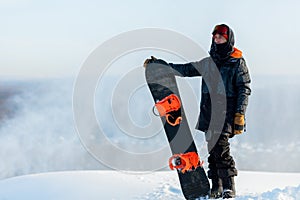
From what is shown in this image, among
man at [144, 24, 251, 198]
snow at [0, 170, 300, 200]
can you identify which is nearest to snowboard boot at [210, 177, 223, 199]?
man at [144, 24, 251, 198]

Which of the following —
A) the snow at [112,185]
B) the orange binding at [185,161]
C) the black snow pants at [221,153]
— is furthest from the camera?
the snow at [112,185]

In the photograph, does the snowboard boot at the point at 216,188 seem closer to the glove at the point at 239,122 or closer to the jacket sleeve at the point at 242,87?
the glove at the point at 239,122

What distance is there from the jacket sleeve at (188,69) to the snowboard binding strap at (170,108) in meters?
0.31

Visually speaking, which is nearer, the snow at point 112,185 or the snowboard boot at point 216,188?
the snowboard boot at point 216,188

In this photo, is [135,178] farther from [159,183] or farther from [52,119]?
[52,119]

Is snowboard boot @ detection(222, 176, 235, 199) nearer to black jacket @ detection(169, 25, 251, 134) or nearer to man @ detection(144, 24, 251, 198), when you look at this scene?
man @ detection(144, 24, 251, 198)

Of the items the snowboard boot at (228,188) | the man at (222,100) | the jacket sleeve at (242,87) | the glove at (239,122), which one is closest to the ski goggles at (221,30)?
the man at (222,100)

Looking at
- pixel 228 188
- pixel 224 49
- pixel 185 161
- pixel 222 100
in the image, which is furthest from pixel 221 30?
pixel 228 188

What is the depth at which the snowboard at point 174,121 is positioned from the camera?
386 cm

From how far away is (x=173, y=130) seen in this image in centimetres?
389

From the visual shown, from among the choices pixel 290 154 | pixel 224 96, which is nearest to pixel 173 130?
pixel 224 96

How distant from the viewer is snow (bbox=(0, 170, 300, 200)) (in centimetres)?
446

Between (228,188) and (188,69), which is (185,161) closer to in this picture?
(228,188)

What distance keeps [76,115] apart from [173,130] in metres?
1.53
